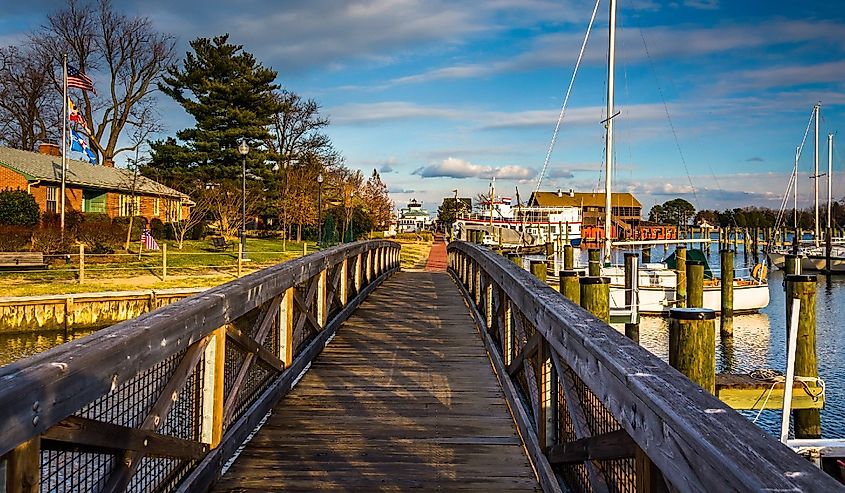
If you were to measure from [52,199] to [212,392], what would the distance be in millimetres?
36607

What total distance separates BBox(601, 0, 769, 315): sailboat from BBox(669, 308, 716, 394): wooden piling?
16336 mm

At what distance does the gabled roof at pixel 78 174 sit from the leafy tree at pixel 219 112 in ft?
7.95

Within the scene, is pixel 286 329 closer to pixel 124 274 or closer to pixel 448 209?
pixel 124 274

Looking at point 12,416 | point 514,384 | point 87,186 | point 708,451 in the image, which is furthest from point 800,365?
point 87,186

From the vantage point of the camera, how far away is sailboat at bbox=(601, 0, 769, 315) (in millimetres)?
23328

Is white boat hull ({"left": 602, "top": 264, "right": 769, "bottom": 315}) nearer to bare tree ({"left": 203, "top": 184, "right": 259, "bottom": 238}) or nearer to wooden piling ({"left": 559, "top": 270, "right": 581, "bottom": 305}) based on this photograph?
wooden piling ({"left": 559, "top": 270, "right": 581, "bottom": 305})

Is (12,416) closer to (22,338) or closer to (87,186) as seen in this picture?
(22,338)

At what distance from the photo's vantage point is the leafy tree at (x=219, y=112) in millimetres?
46469

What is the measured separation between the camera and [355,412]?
206 inches

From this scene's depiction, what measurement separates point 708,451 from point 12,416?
1.75 m

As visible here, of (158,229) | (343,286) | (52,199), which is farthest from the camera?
(158,229)

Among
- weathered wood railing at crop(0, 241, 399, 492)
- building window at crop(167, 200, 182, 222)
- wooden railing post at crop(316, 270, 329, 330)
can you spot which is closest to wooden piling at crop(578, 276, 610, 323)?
wooden railing post at crop(316, 270, 329, 330)

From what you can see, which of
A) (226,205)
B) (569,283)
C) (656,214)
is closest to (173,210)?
(226,205)

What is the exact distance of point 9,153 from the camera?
121 feet
